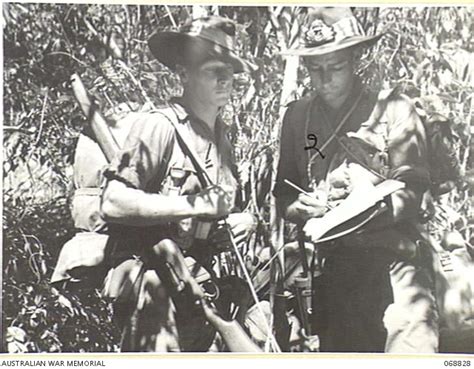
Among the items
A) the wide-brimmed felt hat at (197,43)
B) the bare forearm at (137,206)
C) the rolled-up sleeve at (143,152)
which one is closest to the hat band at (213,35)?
the wide-brimmed felt hat at (197,43)

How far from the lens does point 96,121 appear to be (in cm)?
338

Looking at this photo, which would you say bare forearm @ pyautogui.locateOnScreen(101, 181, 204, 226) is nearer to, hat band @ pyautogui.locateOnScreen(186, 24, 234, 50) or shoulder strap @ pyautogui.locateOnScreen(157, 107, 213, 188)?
shoulder strap @ pyautogui.locateOnScreen(157, 107, 213, 188)

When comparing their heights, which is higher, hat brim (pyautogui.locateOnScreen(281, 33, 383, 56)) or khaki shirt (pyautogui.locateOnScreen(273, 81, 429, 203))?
hat brim (pyautogui.locateOnScreen(281, 33, 383, 56))

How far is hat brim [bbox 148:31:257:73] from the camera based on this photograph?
3.39m

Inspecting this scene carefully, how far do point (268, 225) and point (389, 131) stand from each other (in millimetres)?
601

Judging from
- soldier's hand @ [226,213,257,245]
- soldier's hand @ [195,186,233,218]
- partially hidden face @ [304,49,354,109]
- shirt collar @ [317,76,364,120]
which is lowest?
soldier's hand @ [226,213,257,245]

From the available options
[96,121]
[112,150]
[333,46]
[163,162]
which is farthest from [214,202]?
[333,46]

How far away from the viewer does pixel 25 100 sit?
339 centimetres

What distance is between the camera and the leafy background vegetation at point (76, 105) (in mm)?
3381

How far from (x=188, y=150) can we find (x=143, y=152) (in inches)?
6.9

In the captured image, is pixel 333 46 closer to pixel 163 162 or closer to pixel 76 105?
pixel 163 162

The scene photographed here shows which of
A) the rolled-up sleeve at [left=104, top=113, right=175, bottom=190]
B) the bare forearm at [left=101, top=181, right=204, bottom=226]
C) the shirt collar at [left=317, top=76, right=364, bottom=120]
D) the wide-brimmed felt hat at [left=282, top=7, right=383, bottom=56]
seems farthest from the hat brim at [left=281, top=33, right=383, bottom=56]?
the bare forearm at [left=101, top=181, right=204, bottom=226]

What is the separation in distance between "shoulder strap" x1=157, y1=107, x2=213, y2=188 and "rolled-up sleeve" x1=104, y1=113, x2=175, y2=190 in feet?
0.06

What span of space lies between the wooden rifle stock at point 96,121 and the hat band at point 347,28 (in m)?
0.97
